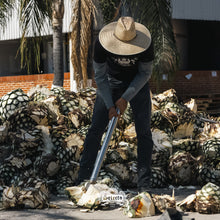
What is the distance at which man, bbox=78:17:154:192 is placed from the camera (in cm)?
427

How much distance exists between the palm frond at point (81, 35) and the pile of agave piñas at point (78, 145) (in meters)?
3.36

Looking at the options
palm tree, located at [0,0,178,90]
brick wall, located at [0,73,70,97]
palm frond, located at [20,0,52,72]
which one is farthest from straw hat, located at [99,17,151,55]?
brick wall, located at [0,73,70,97]

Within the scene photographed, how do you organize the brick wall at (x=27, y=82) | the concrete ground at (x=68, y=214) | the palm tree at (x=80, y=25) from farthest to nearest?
1. the brick wall at (x=27, y=82)
2. the palm tree at (x=80, y=25)
3. the concrete ground at (x=68, y=214)

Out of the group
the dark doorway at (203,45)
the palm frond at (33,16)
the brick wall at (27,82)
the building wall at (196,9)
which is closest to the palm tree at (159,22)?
the palm frond at (33,16)

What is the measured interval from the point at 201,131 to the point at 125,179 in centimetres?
166

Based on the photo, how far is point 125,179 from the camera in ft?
16.7

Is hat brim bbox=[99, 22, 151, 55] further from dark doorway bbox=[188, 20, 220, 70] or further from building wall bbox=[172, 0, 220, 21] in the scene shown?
dark doorway bbox=[188, 20, 220, 70]

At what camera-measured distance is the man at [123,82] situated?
4266 mm

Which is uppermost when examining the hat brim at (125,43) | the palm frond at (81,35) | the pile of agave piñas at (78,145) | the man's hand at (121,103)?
the palm frond at (81,35)

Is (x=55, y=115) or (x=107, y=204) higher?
(x=55, y=115)

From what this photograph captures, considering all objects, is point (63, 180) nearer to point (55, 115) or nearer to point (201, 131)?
point (55, 115)

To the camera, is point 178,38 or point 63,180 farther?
A: point 178,38

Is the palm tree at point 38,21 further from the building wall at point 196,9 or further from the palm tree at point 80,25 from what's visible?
the building wall at point 196,9

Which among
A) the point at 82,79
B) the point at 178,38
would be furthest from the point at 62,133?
the point at 178,38
